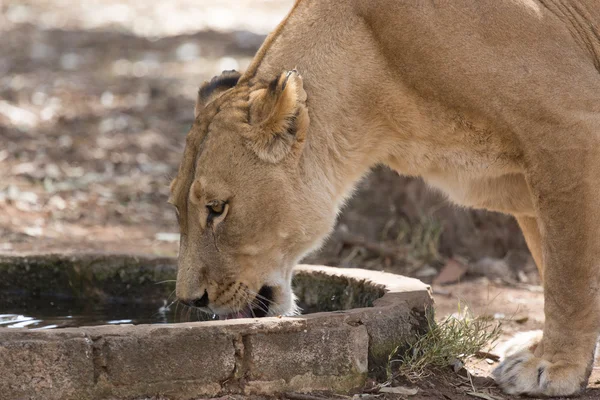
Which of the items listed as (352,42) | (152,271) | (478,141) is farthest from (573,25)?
(152,271)

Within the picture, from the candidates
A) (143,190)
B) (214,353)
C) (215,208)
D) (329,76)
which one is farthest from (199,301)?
(143,190)

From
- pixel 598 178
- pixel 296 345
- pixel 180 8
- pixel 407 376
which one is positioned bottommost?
pixel 407 376

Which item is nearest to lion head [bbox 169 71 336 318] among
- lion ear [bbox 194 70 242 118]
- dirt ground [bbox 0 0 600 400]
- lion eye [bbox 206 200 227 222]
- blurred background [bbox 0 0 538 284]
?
lion eye [bbox 206 200 227 222]

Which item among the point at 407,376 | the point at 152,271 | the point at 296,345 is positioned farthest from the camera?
the point at 152,271

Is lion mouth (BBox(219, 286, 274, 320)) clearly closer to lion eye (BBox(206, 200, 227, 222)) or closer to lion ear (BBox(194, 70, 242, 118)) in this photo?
lion eye (BBox(206, 200, 227, 222))

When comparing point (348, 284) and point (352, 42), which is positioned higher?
point (352, 42)

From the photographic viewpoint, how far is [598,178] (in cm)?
387

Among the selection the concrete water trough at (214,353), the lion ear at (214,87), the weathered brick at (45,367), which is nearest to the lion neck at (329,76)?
the lion ear at (214,87)

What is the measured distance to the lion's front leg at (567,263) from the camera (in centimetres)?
385

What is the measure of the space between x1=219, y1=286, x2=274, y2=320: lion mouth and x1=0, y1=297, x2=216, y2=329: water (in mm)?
483

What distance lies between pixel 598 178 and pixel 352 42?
1159mm

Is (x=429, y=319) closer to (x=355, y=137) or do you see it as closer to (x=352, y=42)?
(x=355, y=137)

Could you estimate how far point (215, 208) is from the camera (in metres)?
3.91

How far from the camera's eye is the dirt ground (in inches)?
241
